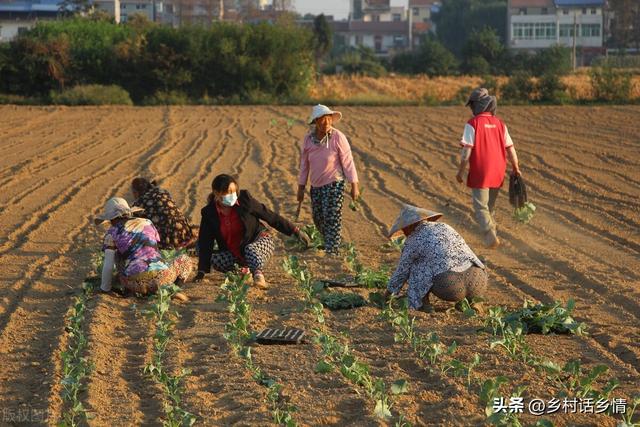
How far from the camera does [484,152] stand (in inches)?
431

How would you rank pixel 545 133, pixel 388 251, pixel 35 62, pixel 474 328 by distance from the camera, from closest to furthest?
1. pixel 474 328
2. pixel 388 251
3. pixel 545 133
4. pixel 35 62

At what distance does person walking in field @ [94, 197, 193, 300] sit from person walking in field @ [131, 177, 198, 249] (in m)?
0.90

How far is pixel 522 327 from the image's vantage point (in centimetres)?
729

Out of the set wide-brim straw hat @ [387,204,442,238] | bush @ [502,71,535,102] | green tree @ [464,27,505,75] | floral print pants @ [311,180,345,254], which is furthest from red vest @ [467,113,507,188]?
green tree @ [464,27,505,75]

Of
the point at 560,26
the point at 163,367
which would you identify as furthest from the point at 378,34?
the point at 163,367

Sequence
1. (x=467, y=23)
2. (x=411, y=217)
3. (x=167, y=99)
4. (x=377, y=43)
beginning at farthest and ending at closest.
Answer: (x=377, y=43) → (x=467, y=23) → (x=167, y=99) → (x=411, y=217)

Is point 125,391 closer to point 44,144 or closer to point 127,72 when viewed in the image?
point 44,144

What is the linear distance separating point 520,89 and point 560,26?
62.0 metres

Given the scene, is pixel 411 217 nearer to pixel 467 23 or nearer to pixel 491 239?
pixel 491 239

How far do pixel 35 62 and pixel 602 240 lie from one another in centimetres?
3374

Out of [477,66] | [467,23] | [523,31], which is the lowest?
[477,66]

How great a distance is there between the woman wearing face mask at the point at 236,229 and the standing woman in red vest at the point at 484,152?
2.36 meters

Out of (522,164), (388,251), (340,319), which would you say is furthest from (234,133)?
(340,319)

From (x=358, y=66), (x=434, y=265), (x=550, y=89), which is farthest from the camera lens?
(x=358, y=66)
